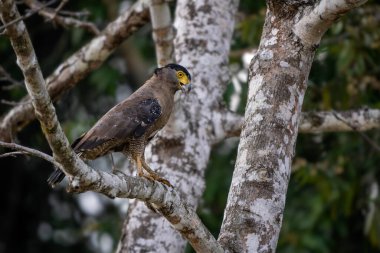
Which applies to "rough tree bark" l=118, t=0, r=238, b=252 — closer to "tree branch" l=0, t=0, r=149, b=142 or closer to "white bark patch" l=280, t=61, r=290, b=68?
"tree branch" l=0, t=0, r=149, b=142

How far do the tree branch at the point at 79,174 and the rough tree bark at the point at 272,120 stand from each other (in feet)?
0.60

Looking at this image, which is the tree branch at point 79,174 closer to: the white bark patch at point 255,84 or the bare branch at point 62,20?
the white bark patch at point 255,84

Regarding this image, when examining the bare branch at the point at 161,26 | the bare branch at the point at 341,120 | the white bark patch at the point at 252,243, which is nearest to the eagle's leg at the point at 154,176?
the white bark patch at the point at 252,243

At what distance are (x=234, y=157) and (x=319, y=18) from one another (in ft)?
15.4

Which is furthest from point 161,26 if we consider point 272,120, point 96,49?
point 272,120

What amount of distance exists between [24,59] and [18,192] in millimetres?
7680

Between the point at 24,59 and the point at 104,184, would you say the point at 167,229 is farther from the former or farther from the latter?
the point at 24,59

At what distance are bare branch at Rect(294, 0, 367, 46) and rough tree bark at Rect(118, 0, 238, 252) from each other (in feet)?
5.97

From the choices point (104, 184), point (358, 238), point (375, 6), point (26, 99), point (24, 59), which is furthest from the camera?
→ point (358, 238)

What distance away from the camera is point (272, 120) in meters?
3.82

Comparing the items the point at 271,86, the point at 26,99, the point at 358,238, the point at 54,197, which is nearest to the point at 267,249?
the point at 271,86

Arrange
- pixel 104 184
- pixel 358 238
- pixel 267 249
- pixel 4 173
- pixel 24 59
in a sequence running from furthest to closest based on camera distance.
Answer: pixel 4 173, pixel 358 238, pixel 267 249, pixel 104 184, pixel 24 59

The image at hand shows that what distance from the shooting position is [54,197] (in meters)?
10.4

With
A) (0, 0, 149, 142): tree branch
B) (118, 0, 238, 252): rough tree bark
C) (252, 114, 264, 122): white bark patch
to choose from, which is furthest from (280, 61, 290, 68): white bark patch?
(0, 0, 149, 142): tree branch
